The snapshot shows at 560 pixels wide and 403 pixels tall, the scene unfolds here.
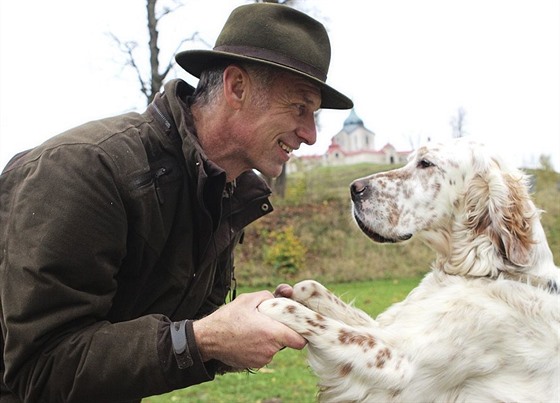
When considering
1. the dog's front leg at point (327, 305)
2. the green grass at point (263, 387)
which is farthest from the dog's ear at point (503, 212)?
the green grass at point (263, 387)

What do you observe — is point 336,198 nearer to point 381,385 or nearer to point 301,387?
point 301,387

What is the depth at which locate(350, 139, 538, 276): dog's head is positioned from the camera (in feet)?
9.62

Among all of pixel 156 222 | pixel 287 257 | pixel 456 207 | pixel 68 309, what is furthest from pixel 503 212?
pixel 287 257

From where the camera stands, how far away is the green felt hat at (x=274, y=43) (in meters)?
2.91

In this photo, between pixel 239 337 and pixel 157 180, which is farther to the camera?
pixel 157 180

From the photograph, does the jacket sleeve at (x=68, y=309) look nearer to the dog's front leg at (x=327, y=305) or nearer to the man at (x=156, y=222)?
the man at (x=156, y=222)

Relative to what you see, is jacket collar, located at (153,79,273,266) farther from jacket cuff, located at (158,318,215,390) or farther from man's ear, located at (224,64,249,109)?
jacket cuff, located at (158,318,215,390)

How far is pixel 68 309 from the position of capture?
231cm

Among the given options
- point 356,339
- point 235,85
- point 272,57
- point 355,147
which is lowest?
point 355,147

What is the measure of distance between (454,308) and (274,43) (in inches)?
56.5

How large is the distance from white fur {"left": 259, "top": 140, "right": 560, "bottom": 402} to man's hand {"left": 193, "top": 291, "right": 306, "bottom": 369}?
0.58 ft

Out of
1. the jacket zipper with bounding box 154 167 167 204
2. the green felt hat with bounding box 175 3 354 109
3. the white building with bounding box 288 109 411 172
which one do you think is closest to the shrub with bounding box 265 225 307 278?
the green felt hat with bounding box 175 3 354 109

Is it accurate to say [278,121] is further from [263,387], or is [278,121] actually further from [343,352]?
[263,387]

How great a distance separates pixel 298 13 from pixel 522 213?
1.43 metres
